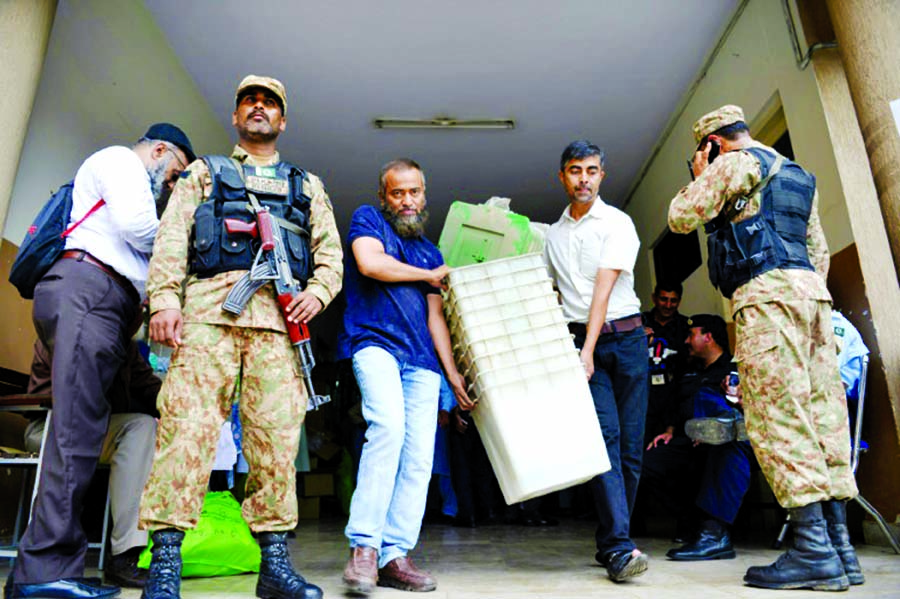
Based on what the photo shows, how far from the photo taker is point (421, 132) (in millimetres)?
5875

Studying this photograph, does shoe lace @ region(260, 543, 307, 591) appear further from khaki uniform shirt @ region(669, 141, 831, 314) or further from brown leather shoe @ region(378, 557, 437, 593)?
khaki uniform shirt @ region(669, 141, 831, 314)

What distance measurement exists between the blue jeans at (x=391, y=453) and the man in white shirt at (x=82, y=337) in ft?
2.68

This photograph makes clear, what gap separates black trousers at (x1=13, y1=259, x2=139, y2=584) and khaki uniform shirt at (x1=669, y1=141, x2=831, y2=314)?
2078 millimetres

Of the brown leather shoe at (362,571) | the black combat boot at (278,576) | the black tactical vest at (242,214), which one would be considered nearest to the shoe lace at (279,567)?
the black combat boot at (278,576)

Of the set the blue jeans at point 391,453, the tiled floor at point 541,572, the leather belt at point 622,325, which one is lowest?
the tiled floor at point 541,572

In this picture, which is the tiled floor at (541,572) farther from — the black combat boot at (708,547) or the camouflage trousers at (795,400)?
the camouflage trousers at (795,400)

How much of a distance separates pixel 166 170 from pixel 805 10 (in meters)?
3.47

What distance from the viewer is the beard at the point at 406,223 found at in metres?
2.61

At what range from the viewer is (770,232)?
7.67ft

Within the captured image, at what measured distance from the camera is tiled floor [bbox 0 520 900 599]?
6.81ft

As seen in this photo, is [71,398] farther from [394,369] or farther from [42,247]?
[394,369]

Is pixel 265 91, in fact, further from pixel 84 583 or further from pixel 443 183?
pixel 443 183

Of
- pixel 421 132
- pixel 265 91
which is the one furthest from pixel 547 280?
pixel 421 132

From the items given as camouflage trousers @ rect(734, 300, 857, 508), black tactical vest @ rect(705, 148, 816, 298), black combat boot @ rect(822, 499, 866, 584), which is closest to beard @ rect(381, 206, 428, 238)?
black tactical vest @ rect(705, 148, 816, 298)
